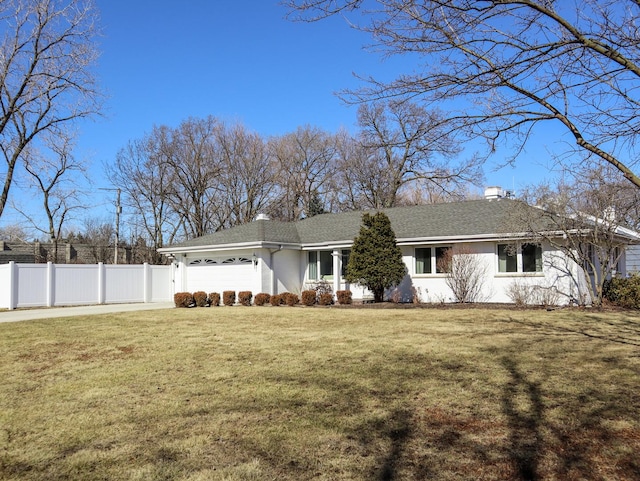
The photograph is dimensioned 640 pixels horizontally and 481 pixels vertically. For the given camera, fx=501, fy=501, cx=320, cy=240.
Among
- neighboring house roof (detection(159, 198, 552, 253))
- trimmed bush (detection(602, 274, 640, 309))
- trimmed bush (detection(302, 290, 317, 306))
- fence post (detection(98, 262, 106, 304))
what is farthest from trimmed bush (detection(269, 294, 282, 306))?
trimmed bush (detection(602, 274, 640, 309))

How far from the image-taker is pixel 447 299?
18359mm

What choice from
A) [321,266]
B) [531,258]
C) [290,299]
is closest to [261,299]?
[290,299]

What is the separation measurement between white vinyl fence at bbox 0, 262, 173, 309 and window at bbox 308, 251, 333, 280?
7.07m

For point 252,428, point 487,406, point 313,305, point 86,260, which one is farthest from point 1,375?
point 86,260

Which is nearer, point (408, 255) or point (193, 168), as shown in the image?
point (408, 255)

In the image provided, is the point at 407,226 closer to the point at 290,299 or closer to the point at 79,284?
the point at 290,299

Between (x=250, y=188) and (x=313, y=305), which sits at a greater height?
(x=250, y=188)

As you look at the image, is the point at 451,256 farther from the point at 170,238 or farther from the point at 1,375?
the point at 170,238

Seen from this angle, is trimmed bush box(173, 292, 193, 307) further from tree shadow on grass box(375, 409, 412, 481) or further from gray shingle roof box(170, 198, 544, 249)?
tree shadow on grass box(375, 409, 412, 481)

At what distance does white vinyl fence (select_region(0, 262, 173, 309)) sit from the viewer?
19.6m

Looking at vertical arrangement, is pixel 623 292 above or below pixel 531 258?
below

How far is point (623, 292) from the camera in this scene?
52.3 feet

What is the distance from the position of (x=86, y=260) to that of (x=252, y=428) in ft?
132

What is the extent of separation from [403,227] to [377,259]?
10.5 feet
